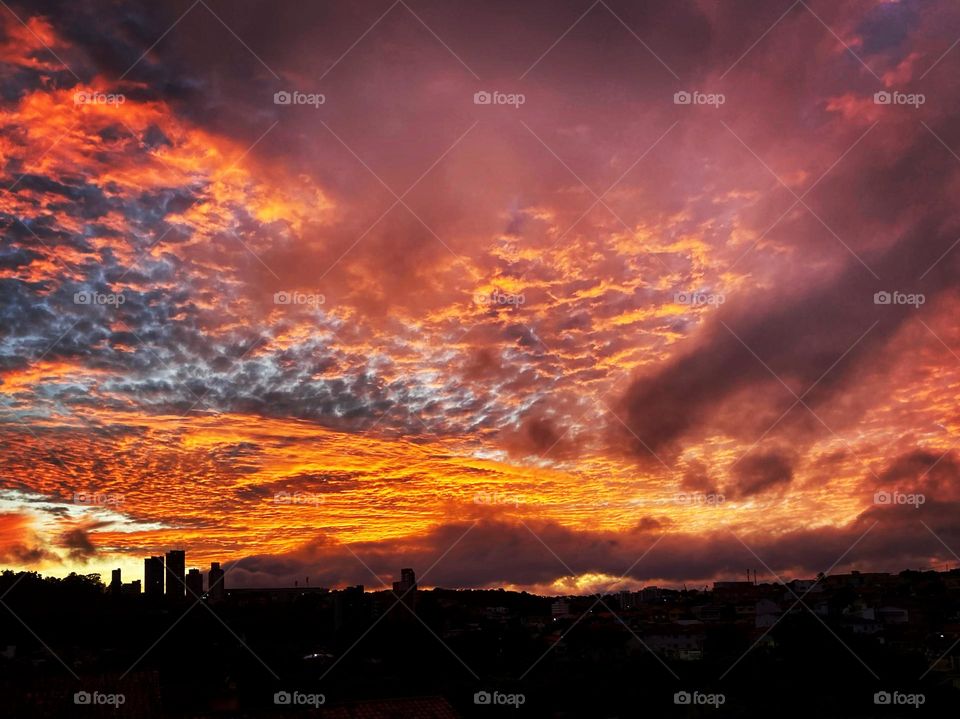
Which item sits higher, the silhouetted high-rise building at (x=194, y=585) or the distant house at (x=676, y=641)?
the silhouetted high-rise building at (x=194, y=585)

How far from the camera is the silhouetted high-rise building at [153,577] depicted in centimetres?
4971

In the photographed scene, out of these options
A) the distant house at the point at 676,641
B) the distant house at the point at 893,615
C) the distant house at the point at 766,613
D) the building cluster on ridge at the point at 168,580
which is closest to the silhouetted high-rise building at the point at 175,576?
the building cluster on ridge at the point at 168,580

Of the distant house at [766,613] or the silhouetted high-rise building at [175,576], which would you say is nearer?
the silhouetted high-rise building at [175,576]

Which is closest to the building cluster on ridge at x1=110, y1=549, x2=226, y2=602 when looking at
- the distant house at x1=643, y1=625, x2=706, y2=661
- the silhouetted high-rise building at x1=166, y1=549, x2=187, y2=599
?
the silhouetted high-rise building at x1=166, y1=549, x2=187, y2=599

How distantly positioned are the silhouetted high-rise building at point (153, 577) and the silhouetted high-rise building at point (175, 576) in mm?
519

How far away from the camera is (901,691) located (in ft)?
107

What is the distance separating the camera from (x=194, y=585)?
181 feet

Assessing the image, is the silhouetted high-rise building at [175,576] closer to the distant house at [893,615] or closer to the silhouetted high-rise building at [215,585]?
the silhouetted high-rise building at [215,585]

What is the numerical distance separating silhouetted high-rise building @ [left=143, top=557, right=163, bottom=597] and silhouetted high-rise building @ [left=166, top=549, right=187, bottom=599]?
0.52 meters

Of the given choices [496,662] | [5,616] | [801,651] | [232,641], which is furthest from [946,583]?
[5,616]

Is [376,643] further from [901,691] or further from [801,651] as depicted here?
[901,691]

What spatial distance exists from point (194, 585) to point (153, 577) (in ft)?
12.2

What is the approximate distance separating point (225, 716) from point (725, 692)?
25721 millimetres

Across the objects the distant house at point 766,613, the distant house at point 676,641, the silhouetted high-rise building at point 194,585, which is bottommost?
the distant house at point 676,641
